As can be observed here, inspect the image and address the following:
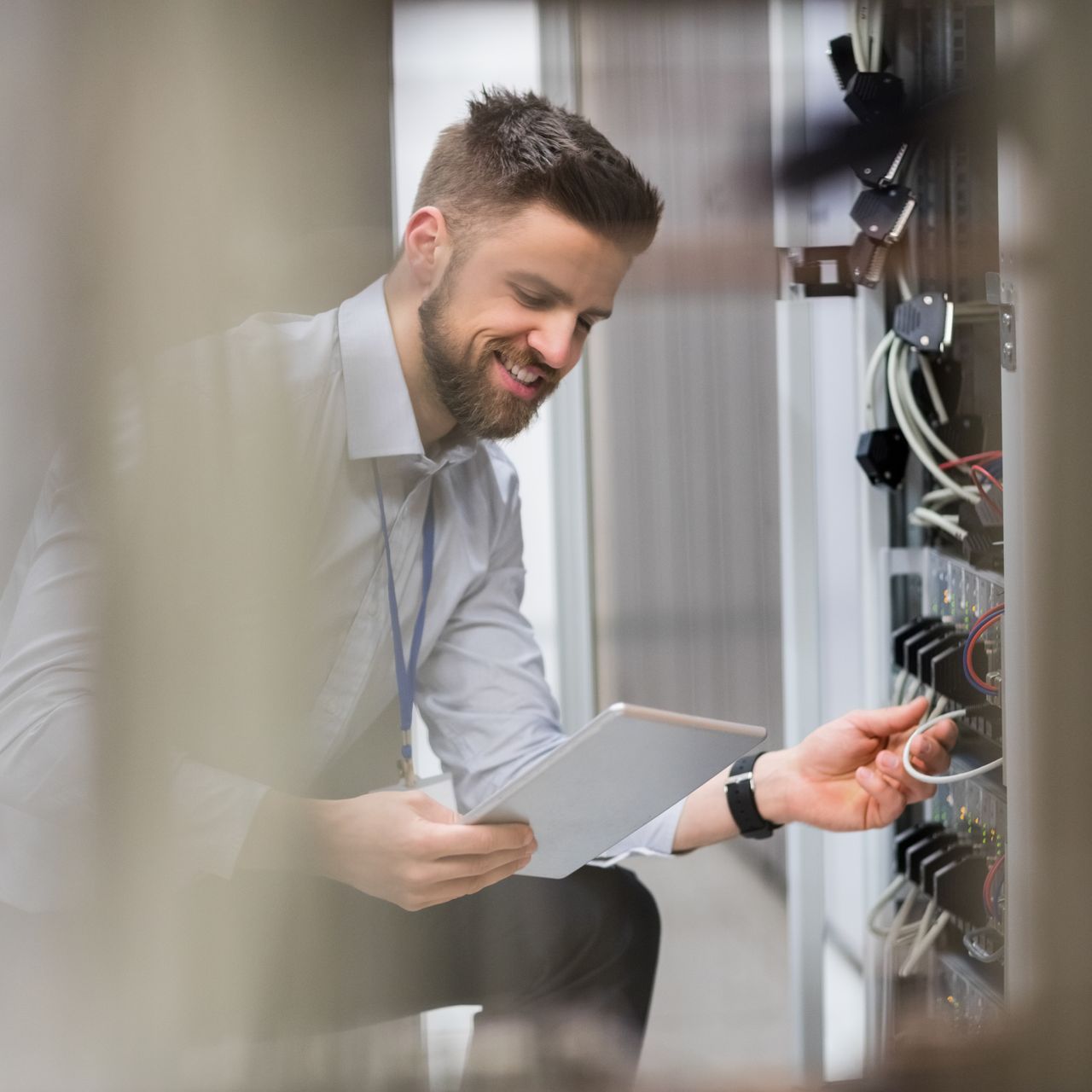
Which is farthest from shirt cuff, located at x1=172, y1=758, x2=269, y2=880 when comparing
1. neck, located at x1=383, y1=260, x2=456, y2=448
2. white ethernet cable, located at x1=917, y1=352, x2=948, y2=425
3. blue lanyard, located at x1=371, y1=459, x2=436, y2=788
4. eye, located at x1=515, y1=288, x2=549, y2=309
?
white ethernet cable, located at x1=917, y1=352, x2=948, y2=425

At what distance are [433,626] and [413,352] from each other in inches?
8.5

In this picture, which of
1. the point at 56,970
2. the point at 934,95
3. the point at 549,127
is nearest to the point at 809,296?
the point at 934,95

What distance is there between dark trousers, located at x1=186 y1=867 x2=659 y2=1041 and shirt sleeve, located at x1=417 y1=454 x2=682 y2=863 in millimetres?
101

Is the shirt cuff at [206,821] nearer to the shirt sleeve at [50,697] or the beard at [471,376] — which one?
the shirt sleeve at [50,697]

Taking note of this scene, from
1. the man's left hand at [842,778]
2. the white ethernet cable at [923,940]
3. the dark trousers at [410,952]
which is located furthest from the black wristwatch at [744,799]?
the white ethernet cable at [923,940]

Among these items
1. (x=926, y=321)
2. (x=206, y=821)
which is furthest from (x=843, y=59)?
(x=206, y=821)

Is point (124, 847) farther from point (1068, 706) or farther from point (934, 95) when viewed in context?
point (934, 95)

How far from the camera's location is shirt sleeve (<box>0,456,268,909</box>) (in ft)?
2.37

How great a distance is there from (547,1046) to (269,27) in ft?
2.50

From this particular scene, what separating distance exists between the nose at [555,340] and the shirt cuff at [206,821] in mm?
386

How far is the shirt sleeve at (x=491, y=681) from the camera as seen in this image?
949 millimetres

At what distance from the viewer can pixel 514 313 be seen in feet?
2.91

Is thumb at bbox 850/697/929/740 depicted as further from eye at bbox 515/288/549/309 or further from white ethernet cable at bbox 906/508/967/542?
eye at bbox 515/288/549/309

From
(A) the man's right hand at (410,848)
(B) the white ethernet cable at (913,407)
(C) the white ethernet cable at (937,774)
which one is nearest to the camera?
(A) the man's right hand at (410,848)
